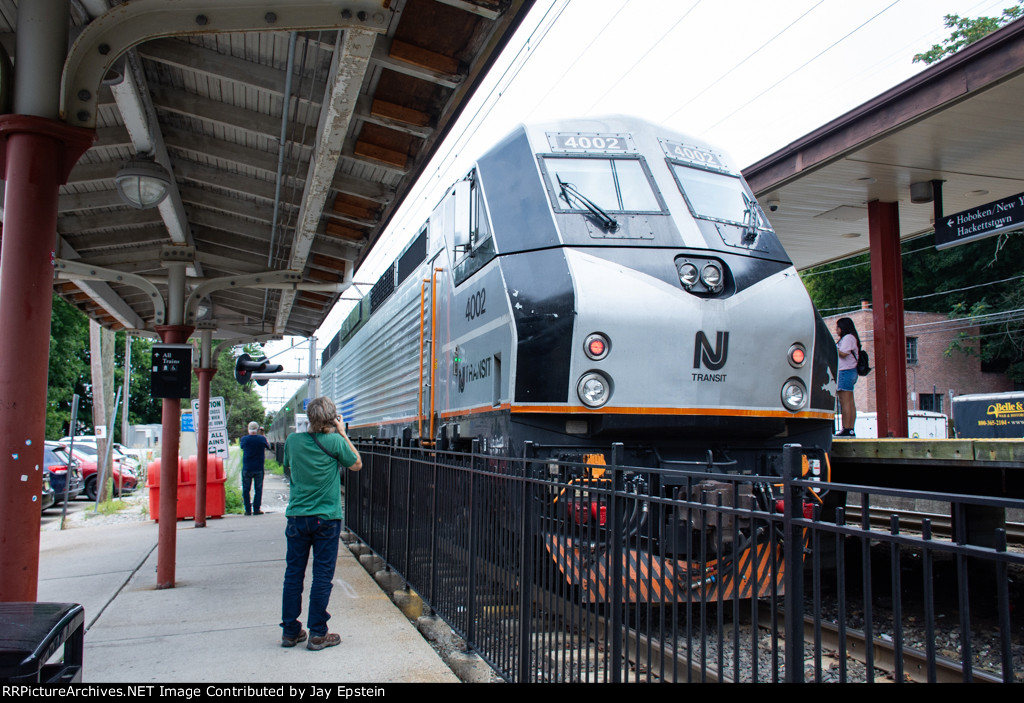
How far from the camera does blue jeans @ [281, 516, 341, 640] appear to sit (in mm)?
5469

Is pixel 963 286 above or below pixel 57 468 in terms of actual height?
above

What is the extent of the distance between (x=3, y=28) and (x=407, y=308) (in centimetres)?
504

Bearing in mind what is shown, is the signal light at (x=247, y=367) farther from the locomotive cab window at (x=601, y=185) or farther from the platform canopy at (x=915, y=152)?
the locomotive cab window at (x=601, y=185)

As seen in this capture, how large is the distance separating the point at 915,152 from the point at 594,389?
661 centimetres

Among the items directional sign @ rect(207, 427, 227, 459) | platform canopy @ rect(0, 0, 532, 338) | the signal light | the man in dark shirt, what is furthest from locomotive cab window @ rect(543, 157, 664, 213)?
the signal light

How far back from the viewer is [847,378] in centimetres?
995

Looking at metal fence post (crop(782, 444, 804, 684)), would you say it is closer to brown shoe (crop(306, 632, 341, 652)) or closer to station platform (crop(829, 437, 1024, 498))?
brown shoe (crop(306, 632, 341, 652))

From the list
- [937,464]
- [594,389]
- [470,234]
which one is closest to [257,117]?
[470,234]

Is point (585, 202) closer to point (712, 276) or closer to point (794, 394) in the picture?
point (712, 276)

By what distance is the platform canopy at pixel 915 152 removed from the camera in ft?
26.4

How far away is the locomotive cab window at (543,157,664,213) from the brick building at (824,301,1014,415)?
35.7m

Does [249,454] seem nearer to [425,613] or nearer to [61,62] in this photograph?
[425,613]

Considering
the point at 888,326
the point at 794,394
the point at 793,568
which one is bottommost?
the point at 793,568

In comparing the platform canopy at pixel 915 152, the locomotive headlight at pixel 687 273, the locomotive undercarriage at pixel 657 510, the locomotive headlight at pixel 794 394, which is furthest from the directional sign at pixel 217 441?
the locomotive headlight at pixel 794 394
